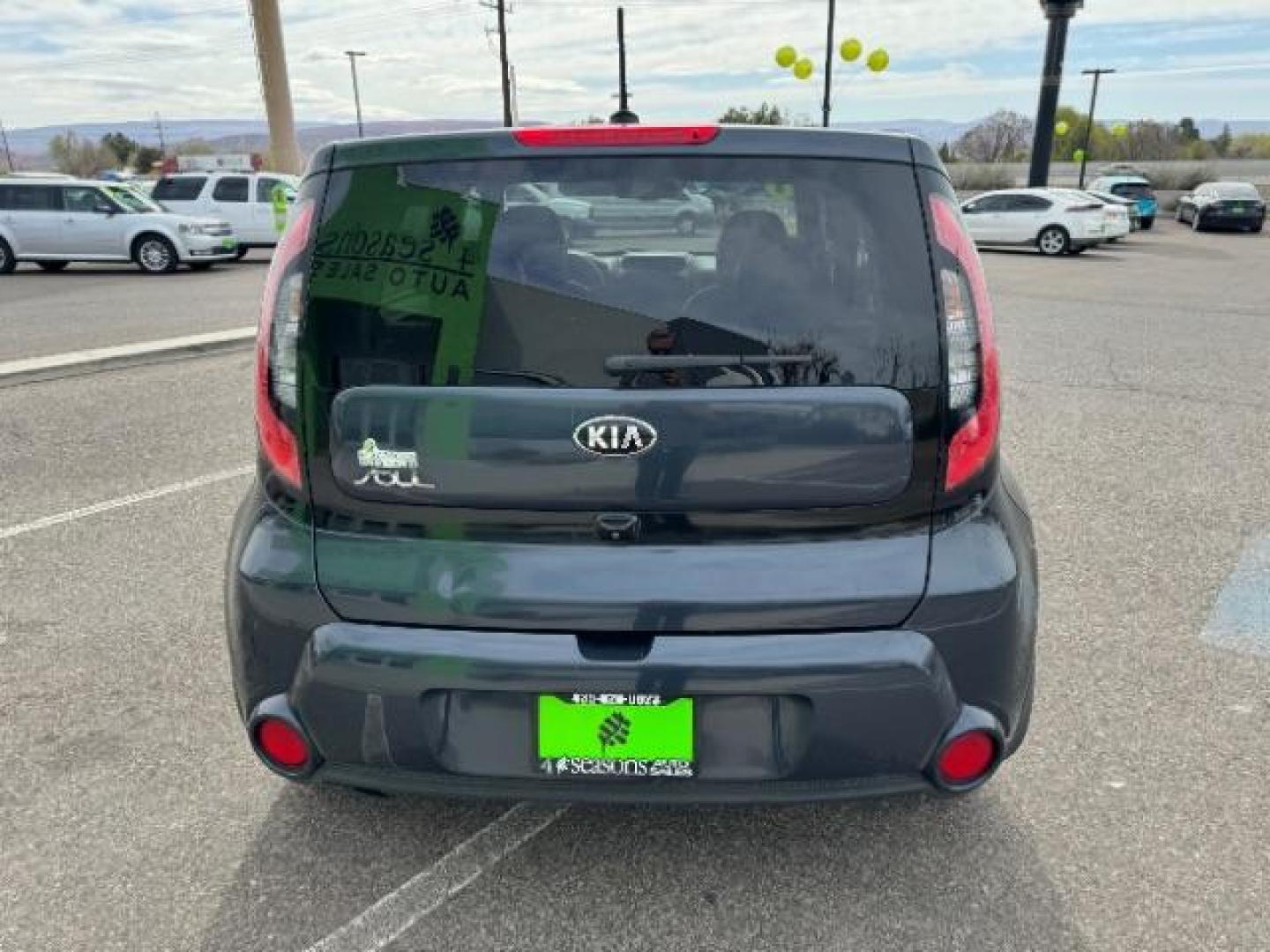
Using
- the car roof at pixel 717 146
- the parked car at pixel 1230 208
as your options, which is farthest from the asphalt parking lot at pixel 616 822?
the parked car at pixel 1230 208

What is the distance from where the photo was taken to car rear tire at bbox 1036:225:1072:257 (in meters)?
21.8

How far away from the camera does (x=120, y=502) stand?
4.98m

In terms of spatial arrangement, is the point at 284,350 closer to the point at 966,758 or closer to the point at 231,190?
the point at 966,758

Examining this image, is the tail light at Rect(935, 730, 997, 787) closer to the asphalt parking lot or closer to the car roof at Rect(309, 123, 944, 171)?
the asphalt parking lot

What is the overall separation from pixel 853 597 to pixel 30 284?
1774 centimetres

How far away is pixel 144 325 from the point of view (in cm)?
1069

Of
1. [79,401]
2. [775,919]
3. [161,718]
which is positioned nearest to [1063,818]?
[775,919]

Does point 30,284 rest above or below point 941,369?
below

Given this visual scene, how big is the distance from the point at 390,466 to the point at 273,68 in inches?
1706

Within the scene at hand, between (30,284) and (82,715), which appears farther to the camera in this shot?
(30,284)

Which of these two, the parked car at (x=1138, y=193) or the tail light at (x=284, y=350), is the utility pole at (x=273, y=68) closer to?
the parked car at (x=1138, y=193)

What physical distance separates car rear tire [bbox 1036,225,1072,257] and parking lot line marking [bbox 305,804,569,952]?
73.9 feet

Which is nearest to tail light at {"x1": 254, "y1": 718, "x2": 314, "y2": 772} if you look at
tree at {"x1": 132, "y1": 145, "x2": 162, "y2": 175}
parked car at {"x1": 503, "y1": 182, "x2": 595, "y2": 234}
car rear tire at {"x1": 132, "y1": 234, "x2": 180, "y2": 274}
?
parked car at {"x1": 503, "y1": 182, "x2": 595, "y2": 234}

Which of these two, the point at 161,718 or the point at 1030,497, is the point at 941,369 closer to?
the point at 161,718
